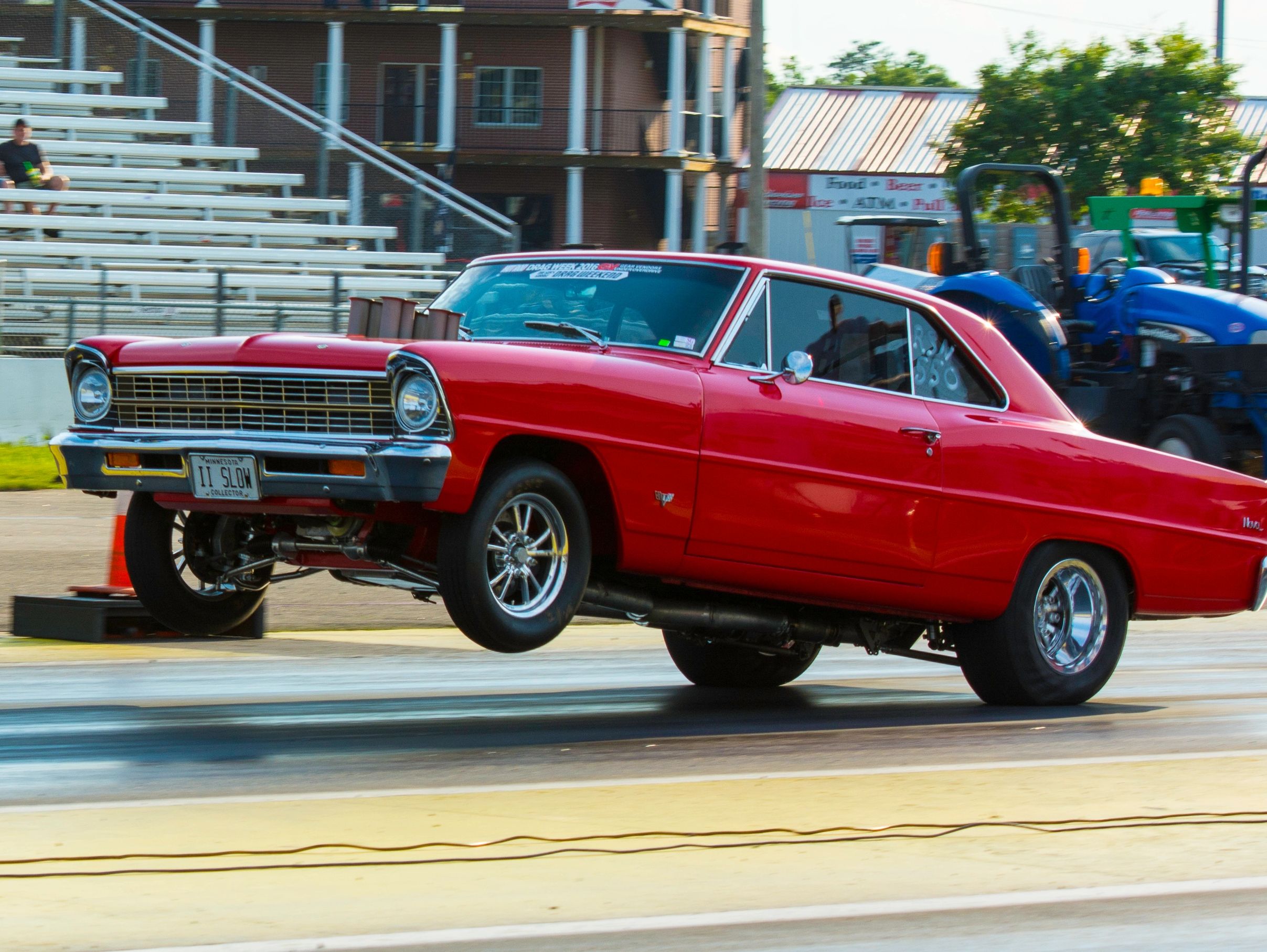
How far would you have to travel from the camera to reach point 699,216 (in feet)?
137

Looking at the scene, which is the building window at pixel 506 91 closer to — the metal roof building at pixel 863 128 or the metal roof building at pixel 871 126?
the metal roof building at pixel 863 128

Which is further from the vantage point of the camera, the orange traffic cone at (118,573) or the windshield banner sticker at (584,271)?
the orange traffic cone at (118,573)

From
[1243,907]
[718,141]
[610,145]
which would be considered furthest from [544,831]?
[718,141]

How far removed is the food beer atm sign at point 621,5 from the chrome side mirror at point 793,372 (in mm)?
34723

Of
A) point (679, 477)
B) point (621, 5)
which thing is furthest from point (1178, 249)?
point (621, 5)

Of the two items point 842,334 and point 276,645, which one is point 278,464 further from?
point 276,645

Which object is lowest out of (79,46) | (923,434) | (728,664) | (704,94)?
(728,664)

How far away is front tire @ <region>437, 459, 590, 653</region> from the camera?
6.03 m

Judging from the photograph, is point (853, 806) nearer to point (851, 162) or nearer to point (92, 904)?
point (92, 904)

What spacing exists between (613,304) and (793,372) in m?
→ 0.74

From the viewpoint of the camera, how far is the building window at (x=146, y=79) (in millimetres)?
27750

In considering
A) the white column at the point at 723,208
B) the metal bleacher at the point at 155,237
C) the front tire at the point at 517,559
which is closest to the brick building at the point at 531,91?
the white column at the point at 723,208

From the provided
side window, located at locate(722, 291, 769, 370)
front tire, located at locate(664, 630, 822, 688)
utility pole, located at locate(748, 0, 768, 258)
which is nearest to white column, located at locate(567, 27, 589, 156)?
utility pole, located at locate(748, 0, 768, 258)

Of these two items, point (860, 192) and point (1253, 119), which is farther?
point (1253, 119)
